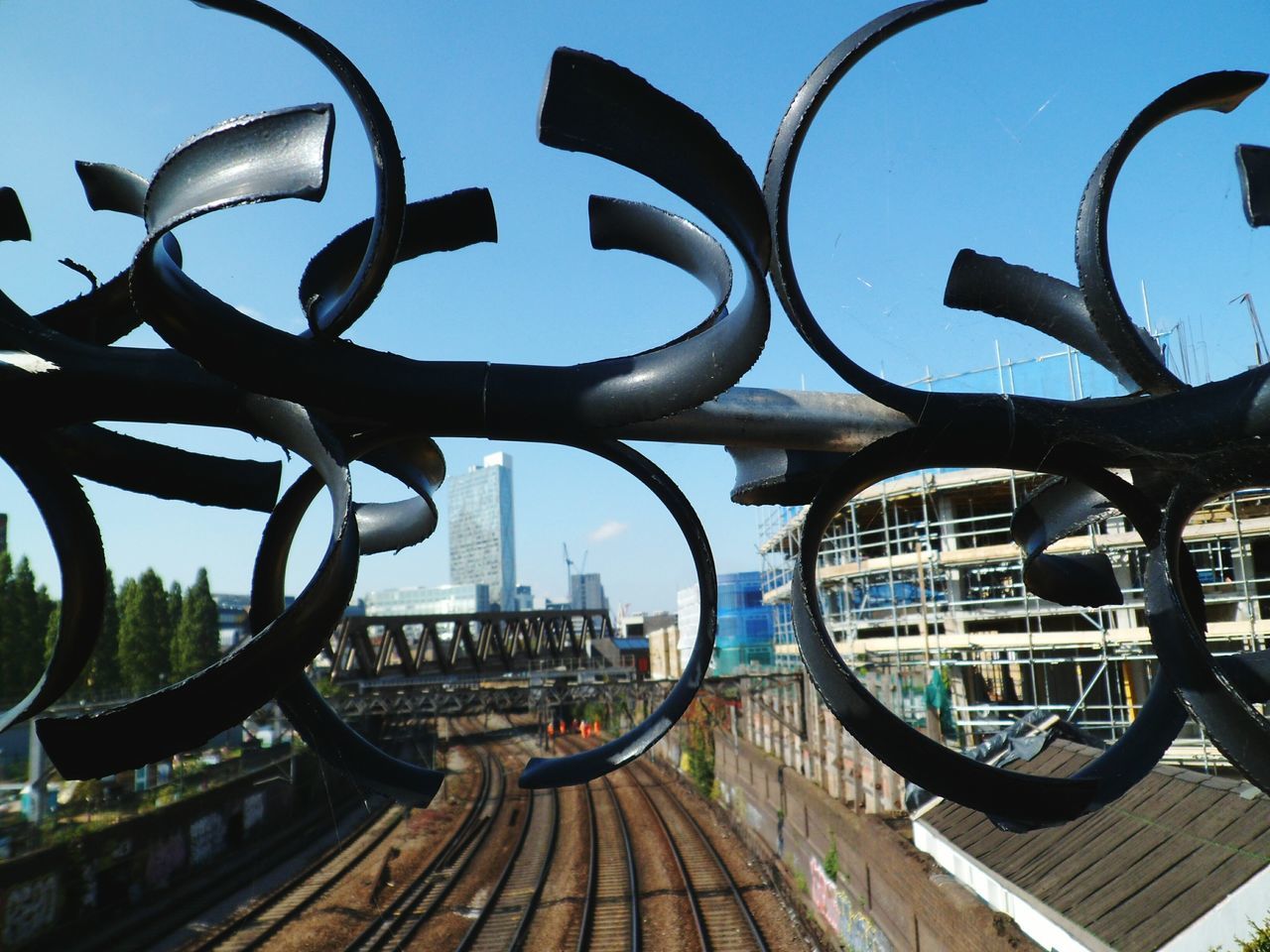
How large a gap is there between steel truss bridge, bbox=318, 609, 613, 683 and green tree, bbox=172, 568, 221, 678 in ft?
14.6

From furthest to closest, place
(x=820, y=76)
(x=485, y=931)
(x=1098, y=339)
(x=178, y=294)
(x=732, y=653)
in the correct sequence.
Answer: (x=732, y=653) → (x=485, y=931) → (x=1098, y=339) → (x=820, y=76) → (x=178, y=294)

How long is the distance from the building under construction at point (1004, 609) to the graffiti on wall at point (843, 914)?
3041 millimetres

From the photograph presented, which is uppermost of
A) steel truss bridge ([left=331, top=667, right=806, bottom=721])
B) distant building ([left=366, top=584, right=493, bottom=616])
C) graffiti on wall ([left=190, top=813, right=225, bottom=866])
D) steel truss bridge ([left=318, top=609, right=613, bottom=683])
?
distant building ([left=366, top=584, right=493, bottom=616])

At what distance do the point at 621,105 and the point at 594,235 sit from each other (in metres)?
0.65

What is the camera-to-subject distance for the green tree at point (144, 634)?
31266 mm

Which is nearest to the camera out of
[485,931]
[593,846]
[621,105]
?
[621,105]

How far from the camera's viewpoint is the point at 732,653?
34781 mm

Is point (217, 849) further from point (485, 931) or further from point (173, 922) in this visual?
point (485, 931)

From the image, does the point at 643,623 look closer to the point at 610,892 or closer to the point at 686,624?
the point at 686,624

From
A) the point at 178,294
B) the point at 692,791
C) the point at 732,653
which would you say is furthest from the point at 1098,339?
the point at 732,653

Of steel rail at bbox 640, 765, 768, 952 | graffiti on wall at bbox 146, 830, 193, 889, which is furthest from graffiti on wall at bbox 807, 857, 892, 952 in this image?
graffiti on wall at bbox 146, 830, 193, 889

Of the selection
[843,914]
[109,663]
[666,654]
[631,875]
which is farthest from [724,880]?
[109,663]

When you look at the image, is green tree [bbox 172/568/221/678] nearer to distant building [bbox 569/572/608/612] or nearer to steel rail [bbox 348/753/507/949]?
steel rail [bbox 348/753/507/949]

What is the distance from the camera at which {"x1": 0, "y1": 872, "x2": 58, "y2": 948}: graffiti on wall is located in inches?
500
